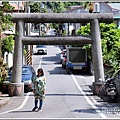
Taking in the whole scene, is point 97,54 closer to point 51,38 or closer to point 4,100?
point 51,38

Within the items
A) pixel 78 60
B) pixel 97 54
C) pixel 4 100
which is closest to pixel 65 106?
pixel 4 100

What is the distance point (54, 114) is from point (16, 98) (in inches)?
220

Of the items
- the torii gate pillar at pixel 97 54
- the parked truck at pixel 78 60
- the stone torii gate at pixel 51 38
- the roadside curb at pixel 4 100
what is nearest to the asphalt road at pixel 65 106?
the roadside curb at pixel 4 100

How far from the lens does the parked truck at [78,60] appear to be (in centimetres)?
3123

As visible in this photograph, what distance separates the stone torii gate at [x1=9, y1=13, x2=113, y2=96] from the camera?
60.7ft

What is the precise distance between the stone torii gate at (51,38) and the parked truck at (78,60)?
12.1 meters

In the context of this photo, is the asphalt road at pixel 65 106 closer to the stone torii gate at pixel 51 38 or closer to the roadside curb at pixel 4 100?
the roadside curb at pixel 4 100

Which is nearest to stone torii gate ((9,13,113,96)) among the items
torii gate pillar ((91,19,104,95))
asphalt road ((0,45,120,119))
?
torii gate pillar ((91,19,104,95))

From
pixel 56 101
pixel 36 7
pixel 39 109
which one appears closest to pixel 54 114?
pixel 39 109

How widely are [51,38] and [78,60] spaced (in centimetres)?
1287

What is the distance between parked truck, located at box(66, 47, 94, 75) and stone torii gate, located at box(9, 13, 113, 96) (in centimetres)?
1211

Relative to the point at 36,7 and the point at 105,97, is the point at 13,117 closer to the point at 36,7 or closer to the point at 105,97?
the point at 105,97

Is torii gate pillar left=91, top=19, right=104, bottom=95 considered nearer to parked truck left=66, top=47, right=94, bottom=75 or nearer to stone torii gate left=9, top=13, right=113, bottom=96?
stone torii gate left=9, top=13, right=113, bottom=96

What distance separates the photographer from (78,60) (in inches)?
1242
